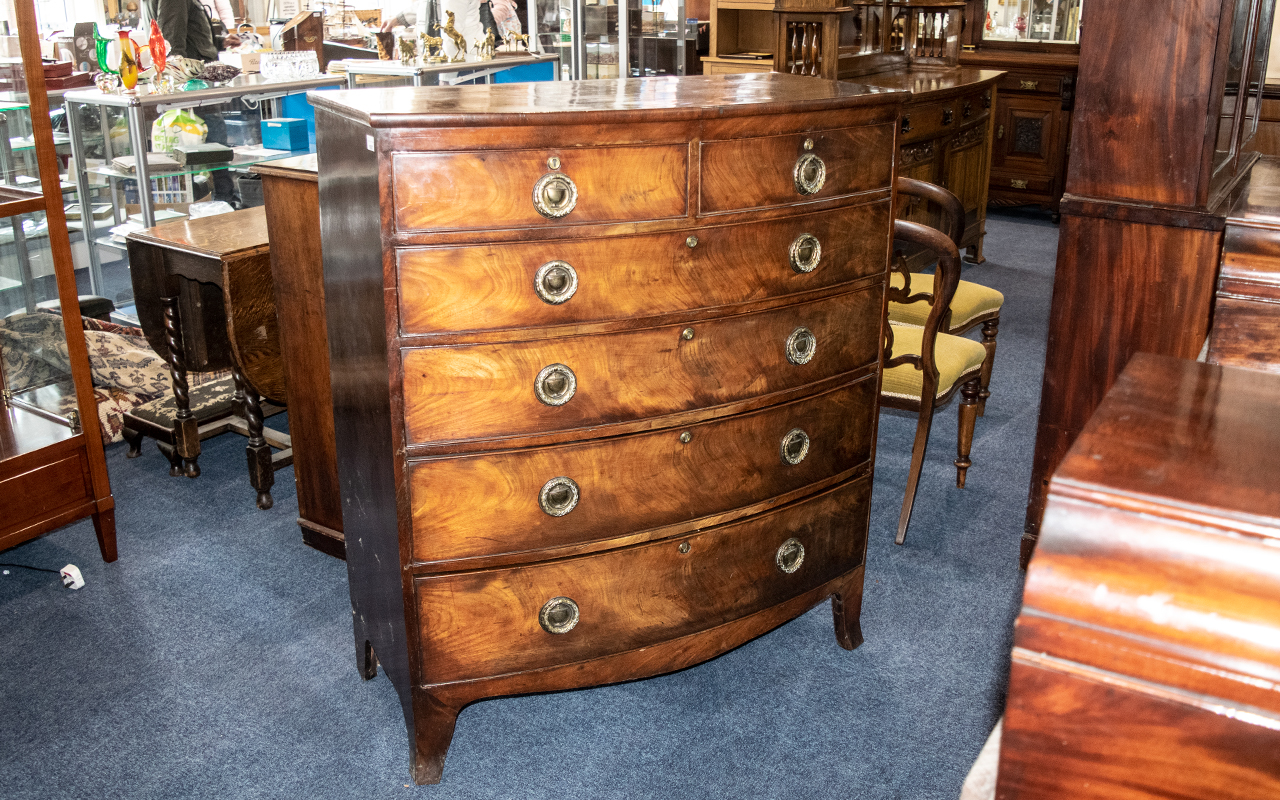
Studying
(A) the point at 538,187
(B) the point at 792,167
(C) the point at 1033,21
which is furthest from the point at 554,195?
(C) the point at 1033,21

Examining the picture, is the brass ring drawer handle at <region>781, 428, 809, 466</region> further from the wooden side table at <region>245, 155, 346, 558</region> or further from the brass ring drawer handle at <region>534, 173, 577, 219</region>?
the wooden side table at <region>245, 155, 346, 558</region>

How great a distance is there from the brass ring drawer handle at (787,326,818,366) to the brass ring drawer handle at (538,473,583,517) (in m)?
0.55

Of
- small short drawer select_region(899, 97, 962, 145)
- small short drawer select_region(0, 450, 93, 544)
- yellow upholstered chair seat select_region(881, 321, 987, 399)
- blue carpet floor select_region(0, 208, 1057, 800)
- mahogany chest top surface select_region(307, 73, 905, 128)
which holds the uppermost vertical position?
mahogany chest top surface select_region(307, 73, 905, 128)

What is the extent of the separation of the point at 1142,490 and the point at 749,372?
53.4 inches

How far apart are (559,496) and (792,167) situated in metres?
0.80

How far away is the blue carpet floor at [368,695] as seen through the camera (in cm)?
231

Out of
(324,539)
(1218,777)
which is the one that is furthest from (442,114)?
(324,539)

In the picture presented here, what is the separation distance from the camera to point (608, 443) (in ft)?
7.01

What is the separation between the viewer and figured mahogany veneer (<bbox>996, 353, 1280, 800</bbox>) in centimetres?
87

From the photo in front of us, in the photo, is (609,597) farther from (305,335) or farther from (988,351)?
(988,351)

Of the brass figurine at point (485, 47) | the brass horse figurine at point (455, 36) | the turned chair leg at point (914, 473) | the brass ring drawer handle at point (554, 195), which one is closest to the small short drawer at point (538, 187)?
the brass ring drawer handle at point (554, 195)

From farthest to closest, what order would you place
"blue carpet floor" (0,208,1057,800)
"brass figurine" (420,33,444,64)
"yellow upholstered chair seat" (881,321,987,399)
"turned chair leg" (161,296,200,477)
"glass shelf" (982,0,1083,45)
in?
"glass shelf" (982,0,1083,45) < "brass figurine" (420,33,444,64) < "turned chair leg" (161,296,200,477) < "yellow upholstered chair seat" (881,321,987,399) < "blue carpet floor" (0,208,1057,800)

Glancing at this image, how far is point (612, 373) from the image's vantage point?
2.09 metres

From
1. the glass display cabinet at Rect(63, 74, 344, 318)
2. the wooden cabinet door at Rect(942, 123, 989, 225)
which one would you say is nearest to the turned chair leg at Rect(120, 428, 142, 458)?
the glass display cabinet at Rect(63, 74, 344, 318)
